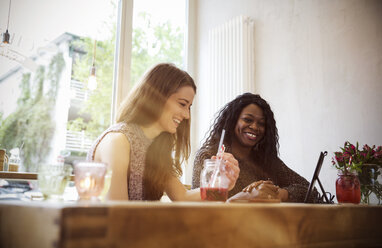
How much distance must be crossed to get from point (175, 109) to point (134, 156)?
32 cm

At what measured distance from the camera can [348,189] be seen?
4.34ft

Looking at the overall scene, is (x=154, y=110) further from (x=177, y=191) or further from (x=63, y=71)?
(x=63, y=71)

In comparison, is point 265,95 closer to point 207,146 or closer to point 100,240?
point 207,146

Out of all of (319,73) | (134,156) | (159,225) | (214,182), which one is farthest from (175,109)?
(319,73)

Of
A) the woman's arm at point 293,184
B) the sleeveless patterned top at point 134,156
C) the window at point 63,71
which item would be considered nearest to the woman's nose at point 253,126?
the woman's arm at point 293,184

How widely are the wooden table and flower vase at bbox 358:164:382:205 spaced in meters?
0.79

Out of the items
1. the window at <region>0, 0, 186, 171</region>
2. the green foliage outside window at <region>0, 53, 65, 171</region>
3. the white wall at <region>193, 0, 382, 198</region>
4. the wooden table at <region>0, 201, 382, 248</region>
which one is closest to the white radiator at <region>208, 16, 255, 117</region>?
the white wall at <region>193, 0, 382, 198</region>

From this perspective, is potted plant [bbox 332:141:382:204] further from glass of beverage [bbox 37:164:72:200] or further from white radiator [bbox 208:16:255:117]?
white radiator [bbox 208:16:255:117]

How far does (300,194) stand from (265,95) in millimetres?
1589

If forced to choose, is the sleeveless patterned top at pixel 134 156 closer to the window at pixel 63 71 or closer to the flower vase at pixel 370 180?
the flower vase at pixel 370 180

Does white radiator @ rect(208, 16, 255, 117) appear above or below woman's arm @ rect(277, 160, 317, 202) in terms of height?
above

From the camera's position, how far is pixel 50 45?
320cm

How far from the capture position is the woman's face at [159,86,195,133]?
5.27ft

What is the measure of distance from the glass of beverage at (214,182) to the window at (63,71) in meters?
2.40
